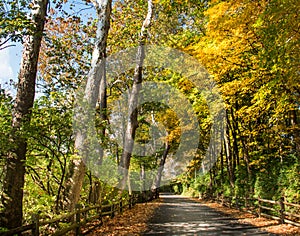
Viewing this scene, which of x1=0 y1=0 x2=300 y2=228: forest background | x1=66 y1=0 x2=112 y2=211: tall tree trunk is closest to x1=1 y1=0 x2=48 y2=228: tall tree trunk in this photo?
x1=0 y1=0 x2=300 y2=228: forest background

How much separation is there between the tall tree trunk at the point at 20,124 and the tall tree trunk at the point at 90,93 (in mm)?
1677

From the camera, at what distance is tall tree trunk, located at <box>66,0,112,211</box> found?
27.9ft

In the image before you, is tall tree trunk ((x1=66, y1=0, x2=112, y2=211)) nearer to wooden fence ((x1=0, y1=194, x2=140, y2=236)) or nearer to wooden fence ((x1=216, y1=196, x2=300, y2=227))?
wooden fence ((x1=0, y1=194, x2=140, y2=236))

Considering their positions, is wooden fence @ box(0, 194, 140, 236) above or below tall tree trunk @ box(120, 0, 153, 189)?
below

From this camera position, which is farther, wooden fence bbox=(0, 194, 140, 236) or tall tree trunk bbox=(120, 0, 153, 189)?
tall tree trunk bbox=(120, 0, 153, 189)

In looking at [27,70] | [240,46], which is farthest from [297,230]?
[27,70]

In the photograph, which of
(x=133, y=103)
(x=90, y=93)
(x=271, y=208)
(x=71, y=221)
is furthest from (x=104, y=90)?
(x=271, y=208)

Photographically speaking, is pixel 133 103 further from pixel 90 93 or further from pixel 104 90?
pixel 90 93

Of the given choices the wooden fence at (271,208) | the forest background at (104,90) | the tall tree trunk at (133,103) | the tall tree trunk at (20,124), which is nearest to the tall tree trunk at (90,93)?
the forest background at (104,90)

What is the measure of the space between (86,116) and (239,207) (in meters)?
13.2

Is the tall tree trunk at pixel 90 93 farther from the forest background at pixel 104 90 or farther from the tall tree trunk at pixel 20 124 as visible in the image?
the tall tree trunk at pixel 20 124

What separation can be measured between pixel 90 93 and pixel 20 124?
289 centimetres

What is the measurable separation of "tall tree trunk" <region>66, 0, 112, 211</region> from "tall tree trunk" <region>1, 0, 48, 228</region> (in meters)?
1.68

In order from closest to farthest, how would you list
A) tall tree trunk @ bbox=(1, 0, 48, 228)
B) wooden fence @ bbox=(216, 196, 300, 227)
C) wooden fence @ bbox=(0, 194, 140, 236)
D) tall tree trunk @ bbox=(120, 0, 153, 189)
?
1. wooden fence @ bbox=(0, 194, 140, 236)
2. tall tree trunk @ bbox=(1, 0, 48, 228)
3. wooden fence @ bbox=(216, 196, 300, 227)
4. tall tree trunk @ bbox=(120, 0, 153, 189)
